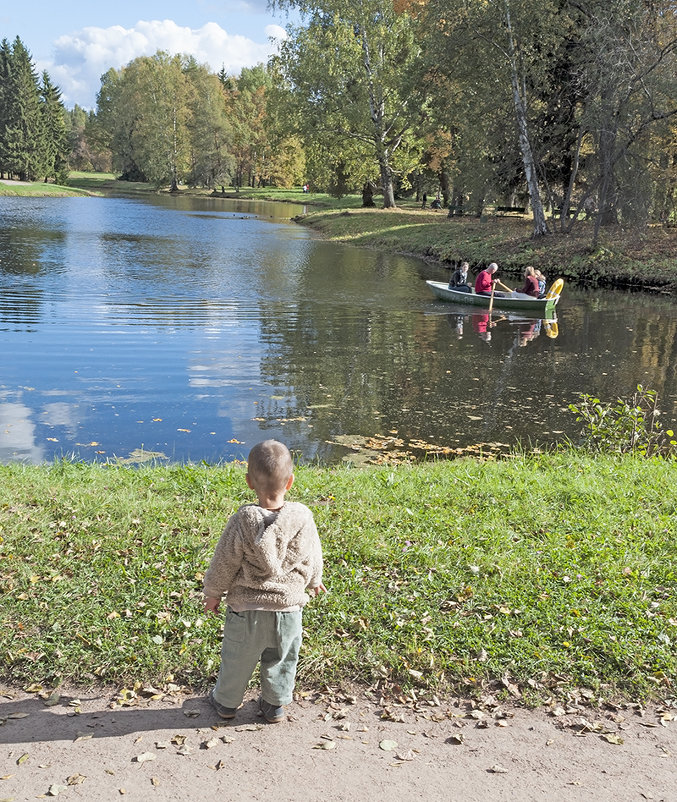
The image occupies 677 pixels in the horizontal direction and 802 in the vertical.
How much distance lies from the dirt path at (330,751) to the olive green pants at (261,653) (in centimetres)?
20

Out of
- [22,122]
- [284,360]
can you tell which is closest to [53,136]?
[22,122]

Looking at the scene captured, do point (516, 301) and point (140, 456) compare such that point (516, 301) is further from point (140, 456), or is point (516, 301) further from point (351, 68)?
point (351, 68)

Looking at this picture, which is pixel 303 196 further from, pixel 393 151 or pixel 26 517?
pixel 26 517

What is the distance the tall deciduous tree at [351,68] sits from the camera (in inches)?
1997

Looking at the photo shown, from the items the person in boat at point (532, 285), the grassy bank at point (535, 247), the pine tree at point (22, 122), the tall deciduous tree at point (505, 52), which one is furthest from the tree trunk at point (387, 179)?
the pine tree at point (22, 122)

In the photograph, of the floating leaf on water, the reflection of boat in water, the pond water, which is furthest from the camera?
the reflection of boat in water

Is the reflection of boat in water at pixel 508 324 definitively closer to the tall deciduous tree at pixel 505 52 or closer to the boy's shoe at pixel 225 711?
the tall deciduous tree at pixel 505 52

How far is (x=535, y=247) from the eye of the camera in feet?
116

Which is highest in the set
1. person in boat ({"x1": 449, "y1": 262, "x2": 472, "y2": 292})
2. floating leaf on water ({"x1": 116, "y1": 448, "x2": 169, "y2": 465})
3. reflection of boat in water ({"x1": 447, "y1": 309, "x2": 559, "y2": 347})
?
person in boat ({"x1": 449, "y1": 262, "x2": 472, "y2": 292})

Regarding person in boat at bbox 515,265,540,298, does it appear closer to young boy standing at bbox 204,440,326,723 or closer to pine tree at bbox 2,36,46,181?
young boy standing at bbox 204,440,326,723

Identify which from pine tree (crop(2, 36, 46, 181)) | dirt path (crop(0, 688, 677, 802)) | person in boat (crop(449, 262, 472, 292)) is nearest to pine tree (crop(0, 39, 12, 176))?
pine tree (crop(2, 36, 46, 181))

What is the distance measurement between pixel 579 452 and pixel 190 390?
6952mm

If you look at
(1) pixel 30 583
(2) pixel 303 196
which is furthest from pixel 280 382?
(2) pixel 303 196

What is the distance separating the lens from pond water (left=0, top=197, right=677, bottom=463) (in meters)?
11.6
